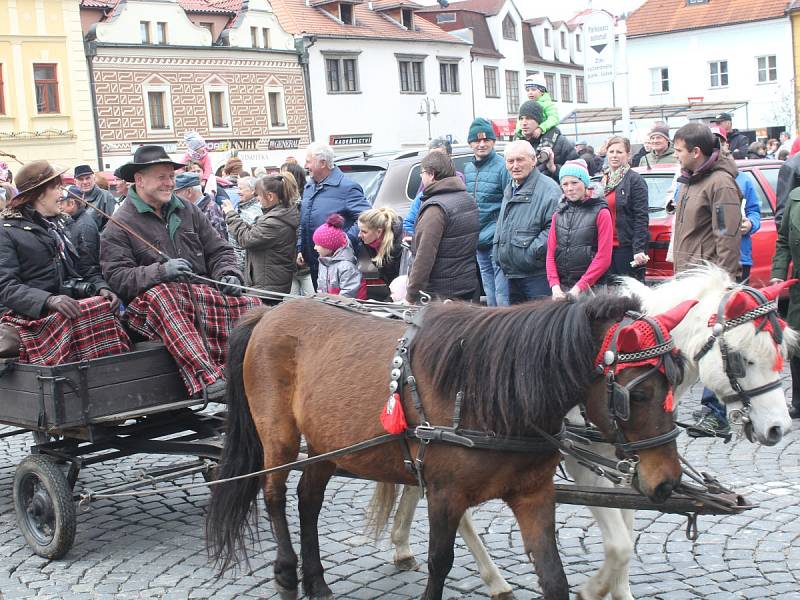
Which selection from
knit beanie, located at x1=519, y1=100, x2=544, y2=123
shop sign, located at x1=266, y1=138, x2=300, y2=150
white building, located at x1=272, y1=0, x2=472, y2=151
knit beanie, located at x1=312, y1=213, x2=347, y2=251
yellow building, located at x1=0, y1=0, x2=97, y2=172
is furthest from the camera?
white building, located at x1=272, y1=0, x2=472, y2=151

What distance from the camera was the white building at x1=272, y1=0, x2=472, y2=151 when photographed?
45.4 m

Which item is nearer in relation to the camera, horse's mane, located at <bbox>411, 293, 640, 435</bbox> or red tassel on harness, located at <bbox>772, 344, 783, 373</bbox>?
horse's mane, located at <bbox>411, 293, 640, 435</bbox>

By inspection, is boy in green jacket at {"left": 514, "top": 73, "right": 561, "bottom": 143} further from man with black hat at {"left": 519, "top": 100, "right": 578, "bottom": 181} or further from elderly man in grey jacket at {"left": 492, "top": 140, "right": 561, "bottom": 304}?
elderly man in grey jacket at {"left": 492, "top": 140, "right": 561, "bottom": 304}

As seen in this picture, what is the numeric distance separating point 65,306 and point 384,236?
3.24m

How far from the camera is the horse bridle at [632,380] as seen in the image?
11.4 ft

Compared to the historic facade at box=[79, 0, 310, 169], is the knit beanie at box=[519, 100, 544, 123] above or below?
below

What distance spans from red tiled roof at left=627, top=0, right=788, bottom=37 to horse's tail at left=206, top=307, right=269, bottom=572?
2327 inches

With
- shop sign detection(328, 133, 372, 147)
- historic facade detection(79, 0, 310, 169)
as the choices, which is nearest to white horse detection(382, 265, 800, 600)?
historic facade detection(79, 0, 310, 169)

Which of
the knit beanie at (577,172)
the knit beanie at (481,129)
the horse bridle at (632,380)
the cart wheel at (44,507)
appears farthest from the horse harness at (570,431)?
the knit beanie at (481,129)

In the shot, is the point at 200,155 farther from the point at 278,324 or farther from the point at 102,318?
the point at 278,324

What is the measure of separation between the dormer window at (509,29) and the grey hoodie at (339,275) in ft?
171

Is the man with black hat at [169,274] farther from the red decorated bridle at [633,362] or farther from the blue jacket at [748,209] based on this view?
the blue jacket at [748,209]

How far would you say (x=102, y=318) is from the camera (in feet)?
18.6

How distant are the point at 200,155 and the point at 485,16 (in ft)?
161
